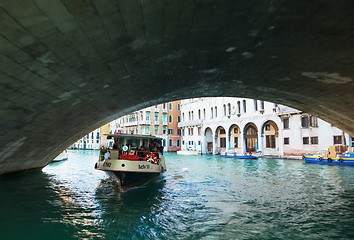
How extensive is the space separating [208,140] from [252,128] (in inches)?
458

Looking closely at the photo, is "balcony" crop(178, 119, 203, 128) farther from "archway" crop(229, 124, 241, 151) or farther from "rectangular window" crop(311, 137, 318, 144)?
"rectangular window" crop(311, 137, 318, 144)

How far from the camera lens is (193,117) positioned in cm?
5941

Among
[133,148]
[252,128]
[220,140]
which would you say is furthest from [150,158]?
[220,140]

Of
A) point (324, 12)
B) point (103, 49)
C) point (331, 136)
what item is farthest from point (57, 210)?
point (331, 136)

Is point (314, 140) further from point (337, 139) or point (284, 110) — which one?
point (284, 110)

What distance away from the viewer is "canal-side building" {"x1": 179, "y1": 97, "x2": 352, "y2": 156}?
34.6m

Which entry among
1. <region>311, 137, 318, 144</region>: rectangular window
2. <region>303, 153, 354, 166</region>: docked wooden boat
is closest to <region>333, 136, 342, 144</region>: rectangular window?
<region>311, 137, 318, 144</region>: rectangular window

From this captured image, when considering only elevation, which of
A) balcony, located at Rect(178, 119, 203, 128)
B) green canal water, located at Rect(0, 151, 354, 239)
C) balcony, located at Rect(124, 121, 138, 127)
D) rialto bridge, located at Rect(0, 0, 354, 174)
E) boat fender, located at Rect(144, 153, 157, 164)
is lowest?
green canal water, located at Rect(0, 151, 354, 239)

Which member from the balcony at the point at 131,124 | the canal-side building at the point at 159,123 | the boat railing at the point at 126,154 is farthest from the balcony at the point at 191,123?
the boat railing at the point at 126,154

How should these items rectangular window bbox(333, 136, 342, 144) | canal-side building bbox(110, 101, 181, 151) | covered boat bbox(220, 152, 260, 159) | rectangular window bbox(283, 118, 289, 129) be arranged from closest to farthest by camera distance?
rectangular window bbox(333, 136, 342, 144), covered boat bbox(220, 152, 260, 159), rectangular window bbox(283, 118, 289, 129), canal-side building bbox(110, 101, 181, 151)

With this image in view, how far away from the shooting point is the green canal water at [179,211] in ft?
25.5

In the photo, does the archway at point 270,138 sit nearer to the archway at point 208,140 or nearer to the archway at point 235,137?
the archway at point 235,137

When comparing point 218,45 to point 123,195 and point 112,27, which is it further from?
point 123,195

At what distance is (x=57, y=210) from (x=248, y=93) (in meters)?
12.6
